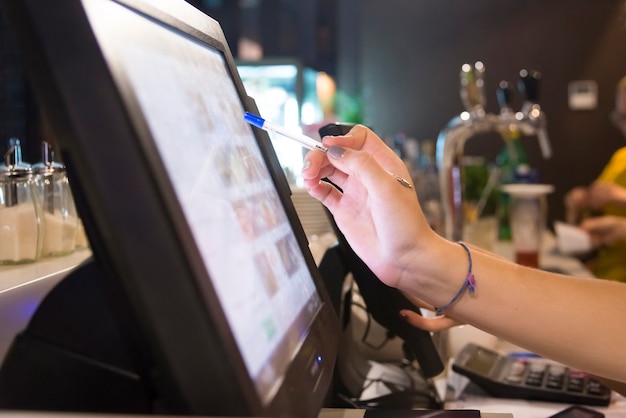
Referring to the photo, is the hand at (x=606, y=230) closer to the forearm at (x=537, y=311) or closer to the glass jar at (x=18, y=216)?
the forearm at (x=537, y=311)

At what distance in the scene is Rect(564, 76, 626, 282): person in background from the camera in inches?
93.7

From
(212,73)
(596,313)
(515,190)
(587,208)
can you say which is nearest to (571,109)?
(587,208)

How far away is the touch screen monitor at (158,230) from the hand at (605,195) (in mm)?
2270

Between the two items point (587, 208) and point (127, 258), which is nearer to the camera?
point (127, 258)

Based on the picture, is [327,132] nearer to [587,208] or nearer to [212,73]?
[212,73]

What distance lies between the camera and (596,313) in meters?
0.65

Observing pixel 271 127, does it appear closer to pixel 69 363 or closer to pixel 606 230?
pixel 69 363

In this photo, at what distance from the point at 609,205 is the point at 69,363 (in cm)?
252

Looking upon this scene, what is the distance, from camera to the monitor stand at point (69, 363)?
0.42 m

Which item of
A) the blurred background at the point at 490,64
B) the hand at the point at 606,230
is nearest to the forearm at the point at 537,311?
the hand at the point at 606,230

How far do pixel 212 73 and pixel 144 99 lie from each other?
19 cm

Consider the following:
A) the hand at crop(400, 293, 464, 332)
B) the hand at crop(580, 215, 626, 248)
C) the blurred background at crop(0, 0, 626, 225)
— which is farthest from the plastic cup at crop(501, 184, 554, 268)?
the blurred background at crop(0, 0, 626, 225)

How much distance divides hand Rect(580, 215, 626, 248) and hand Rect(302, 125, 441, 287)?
184 centimetres

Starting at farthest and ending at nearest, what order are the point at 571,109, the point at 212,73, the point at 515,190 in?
the point at 571,109, the point at 515,190, the point at 212,73
